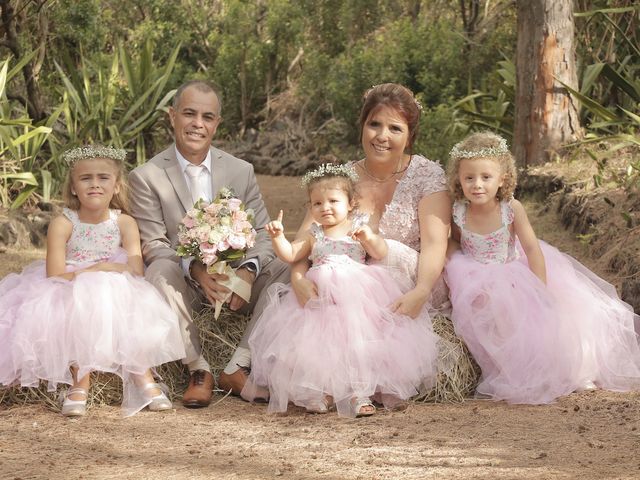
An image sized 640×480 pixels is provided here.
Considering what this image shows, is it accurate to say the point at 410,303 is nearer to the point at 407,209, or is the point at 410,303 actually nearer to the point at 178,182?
the point at 407,209

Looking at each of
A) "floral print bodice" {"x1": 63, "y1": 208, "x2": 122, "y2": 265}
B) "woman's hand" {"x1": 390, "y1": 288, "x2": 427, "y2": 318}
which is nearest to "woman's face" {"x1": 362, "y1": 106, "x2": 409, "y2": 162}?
"woman's hand" {"x1": 390, "y1": 288, "x2": 427, "y2": 318}

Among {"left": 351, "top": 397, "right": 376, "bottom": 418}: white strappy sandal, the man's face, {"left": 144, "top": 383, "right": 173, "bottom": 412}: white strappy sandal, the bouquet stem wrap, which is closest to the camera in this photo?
{"left": 351, "top": 397, "right": 376, "bottom": 418}: white strappy sandal

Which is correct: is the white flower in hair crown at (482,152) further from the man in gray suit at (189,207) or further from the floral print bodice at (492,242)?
the man in gray suit at (189,207)

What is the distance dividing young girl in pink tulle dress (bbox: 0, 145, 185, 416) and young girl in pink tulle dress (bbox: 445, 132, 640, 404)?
1356 millimetres

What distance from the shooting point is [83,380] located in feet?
14.1

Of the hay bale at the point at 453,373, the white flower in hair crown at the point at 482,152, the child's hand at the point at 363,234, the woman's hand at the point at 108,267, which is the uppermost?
the white flower in hair crown at the point at 482,152

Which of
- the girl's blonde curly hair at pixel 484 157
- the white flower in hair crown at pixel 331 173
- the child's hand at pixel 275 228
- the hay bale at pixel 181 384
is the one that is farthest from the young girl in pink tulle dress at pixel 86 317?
the girl's blonde curly hair at pixel 484 157

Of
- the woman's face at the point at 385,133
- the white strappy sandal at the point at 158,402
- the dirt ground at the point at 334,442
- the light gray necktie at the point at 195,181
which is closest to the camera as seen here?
the dirt ground at the point at 334,442

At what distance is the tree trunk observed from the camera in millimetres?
8859

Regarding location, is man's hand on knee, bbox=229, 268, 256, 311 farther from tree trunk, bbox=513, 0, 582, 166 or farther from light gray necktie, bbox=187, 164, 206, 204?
tree trunk, bbox=513, 0, 582, 166

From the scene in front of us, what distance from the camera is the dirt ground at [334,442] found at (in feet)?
11.3

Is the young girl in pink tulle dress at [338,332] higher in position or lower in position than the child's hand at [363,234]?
lower

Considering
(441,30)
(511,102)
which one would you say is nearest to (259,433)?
(511,102)

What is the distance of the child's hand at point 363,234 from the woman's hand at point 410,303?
303 mm
